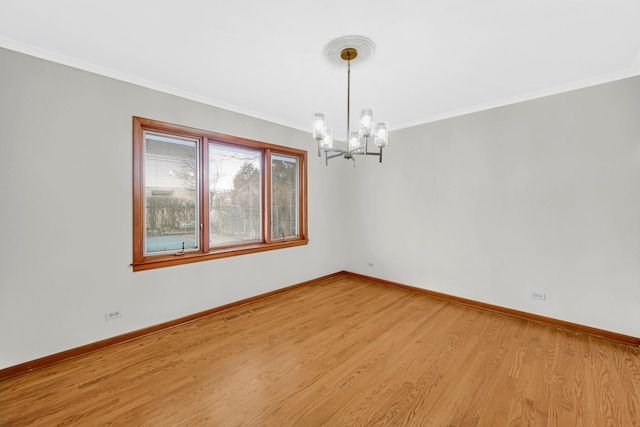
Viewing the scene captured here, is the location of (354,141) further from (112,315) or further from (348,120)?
(112,315)

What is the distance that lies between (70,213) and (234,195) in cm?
173

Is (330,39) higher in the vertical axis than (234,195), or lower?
higher

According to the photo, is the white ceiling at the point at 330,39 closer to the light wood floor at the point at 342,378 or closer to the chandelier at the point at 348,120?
the chandelier at the point at 348,120

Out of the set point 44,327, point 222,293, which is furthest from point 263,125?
point 44,327

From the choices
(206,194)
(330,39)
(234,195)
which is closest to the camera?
(330,39)

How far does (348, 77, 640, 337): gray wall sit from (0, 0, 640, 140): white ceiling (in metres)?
0.42

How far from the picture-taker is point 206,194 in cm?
333

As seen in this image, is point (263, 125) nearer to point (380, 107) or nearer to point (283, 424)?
point (380, 107)

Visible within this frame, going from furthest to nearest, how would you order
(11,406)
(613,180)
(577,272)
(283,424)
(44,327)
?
(577,272) → (613,180) → (44,327) → (11,406) → (283,424)

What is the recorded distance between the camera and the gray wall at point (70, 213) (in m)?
2.17

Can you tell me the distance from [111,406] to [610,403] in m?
3.51

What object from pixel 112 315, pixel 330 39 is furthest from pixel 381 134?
pixel 112 315

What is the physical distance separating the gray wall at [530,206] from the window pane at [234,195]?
86.2 inches

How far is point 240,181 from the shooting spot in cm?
381
